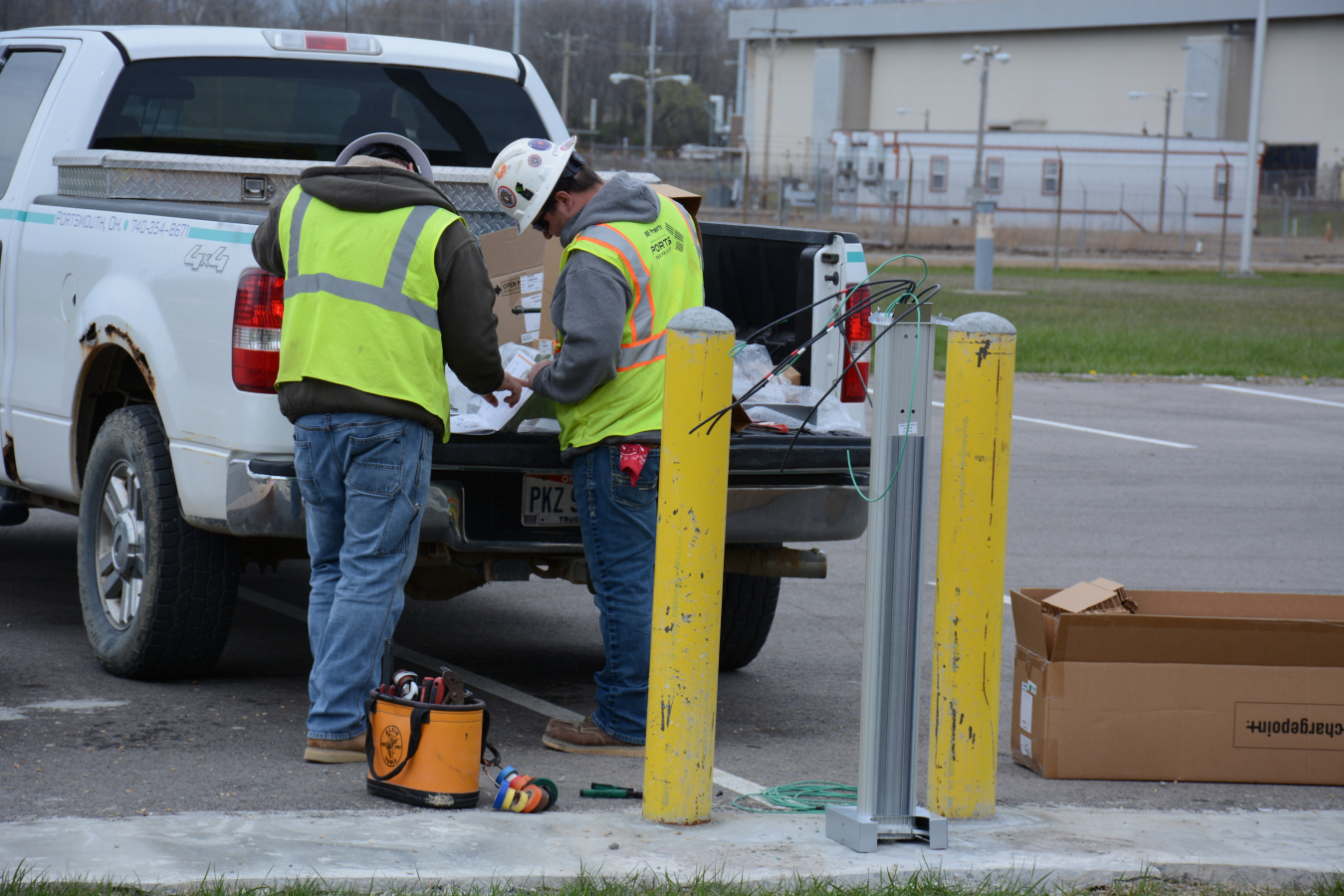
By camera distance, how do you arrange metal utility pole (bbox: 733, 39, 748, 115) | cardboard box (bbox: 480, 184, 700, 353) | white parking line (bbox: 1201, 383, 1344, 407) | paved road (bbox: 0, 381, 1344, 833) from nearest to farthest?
paved road (bbox: 0, 381, 1344, 833) → cardboard box (bbox: 480, 184, 700, 353) → white parking line (bbox: 1201, 383, 1344, 407) → metal utility pole (bbox: 733, 39, 748, 115)

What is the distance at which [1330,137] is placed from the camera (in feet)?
209

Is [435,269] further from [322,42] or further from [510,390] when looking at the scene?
[322,42]

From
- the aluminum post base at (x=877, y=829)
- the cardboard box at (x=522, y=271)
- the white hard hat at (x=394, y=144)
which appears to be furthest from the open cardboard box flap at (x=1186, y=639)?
the white hard hat at (x=394, y=144)

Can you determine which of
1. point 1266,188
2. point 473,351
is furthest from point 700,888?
point 1266,188

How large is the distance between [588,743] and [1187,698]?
1767mm

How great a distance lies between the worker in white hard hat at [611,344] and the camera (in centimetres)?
443

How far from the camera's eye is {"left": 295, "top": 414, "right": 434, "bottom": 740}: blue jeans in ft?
14.2

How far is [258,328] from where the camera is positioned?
4543 millimetres

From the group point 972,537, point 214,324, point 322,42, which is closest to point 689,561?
point 972,537

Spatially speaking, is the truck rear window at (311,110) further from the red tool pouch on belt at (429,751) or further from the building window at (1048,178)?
the building window at (1048,178)

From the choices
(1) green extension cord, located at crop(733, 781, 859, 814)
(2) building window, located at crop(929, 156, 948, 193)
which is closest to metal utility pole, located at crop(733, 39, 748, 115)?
(2) building window, located at crop(929, 156, 948, 193)

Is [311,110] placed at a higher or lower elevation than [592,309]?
higher

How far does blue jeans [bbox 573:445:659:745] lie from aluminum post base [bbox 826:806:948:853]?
0.95 meters

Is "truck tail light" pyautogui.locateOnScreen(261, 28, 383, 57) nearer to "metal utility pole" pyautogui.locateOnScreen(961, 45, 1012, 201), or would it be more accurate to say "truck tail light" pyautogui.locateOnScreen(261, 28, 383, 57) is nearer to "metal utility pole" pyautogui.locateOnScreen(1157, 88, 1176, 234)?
"metal utility pole" pyautogui.locateOnScreen(961, 45, 1012, 201)
